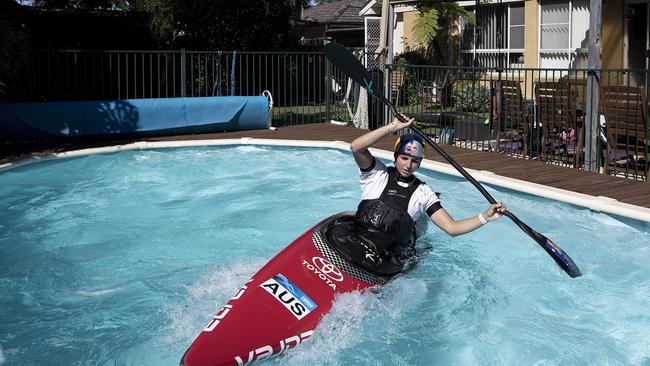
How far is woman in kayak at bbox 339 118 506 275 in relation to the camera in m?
5.52

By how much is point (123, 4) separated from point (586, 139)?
14980 millimetres

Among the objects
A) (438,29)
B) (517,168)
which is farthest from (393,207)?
(438,29)

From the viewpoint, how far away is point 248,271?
6859 millimetres

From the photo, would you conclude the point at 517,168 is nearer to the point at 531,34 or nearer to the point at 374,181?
the point at 374,181

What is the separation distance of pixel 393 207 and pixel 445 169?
4.73 meters

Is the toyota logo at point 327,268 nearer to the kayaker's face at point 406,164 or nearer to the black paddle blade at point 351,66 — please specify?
the kayaker's face at point 406,164

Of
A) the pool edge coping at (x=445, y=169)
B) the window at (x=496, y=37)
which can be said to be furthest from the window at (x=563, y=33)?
the pool edge coping at (x=445, y=169)

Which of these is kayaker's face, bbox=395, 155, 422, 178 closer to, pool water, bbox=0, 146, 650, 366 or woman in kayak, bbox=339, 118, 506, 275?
woman in kayak, bbox=339, 118, 506, 275

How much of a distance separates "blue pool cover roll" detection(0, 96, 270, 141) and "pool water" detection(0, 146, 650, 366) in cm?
135

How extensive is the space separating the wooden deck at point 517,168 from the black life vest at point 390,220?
3442 millimetres

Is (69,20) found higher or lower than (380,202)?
higher

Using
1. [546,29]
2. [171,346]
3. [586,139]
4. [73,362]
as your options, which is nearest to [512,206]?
[586,139]

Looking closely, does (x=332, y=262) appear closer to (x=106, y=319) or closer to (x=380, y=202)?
(x=380, y=202)

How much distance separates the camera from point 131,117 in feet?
43.6
